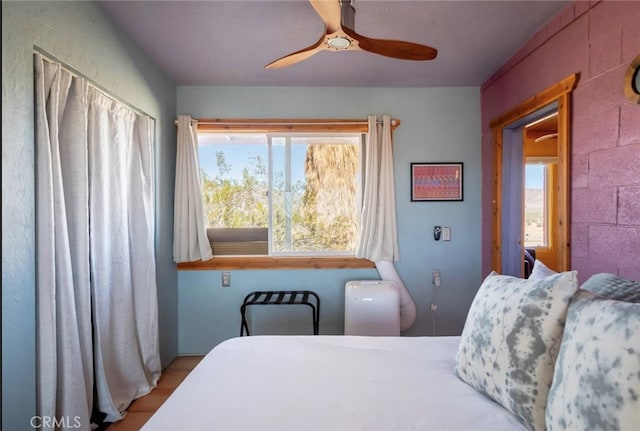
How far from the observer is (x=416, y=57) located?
1.54m

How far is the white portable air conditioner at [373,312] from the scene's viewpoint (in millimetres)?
2178

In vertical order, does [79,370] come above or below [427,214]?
below

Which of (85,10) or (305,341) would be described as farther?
(85,10)

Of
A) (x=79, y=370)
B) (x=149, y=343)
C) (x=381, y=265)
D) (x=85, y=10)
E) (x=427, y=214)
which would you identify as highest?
(x=85, y=10)

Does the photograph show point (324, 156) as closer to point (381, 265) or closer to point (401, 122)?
point (401, 122)

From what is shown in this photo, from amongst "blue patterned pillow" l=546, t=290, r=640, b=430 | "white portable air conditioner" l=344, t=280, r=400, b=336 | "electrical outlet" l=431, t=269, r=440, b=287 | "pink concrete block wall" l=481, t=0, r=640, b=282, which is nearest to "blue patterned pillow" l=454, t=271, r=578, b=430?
"blue patterned pillow" l=546, t=290, r=640, b=430

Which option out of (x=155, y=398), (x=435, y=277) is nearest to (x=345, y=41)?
(x=435, y=277)

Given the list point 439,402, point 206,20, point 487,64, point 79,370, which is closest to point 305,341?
point 439,402

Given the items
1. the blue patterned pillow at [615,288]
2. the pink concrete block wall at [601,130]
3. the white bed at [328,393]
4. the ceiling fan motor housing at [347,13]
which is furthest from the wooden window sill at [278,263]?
the ceiling fan motor housing at [347,13]

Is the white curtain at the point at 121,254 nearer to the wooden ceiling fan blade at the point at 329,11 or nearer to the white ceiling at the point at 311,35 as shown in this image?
the white ceiling at the point at 311,35

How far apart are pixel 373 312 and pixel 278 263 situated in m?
0.92

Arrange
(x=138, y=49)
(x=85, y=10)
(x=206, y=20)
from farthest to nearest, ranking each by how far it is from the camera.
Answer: (x=138, y=49) < (x=206, y=20) < (x=85, y=10)

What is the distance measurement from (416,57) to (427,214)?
4.67ft

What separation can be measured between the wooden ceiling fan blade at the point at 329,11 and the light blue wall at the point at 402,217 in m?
1.32
